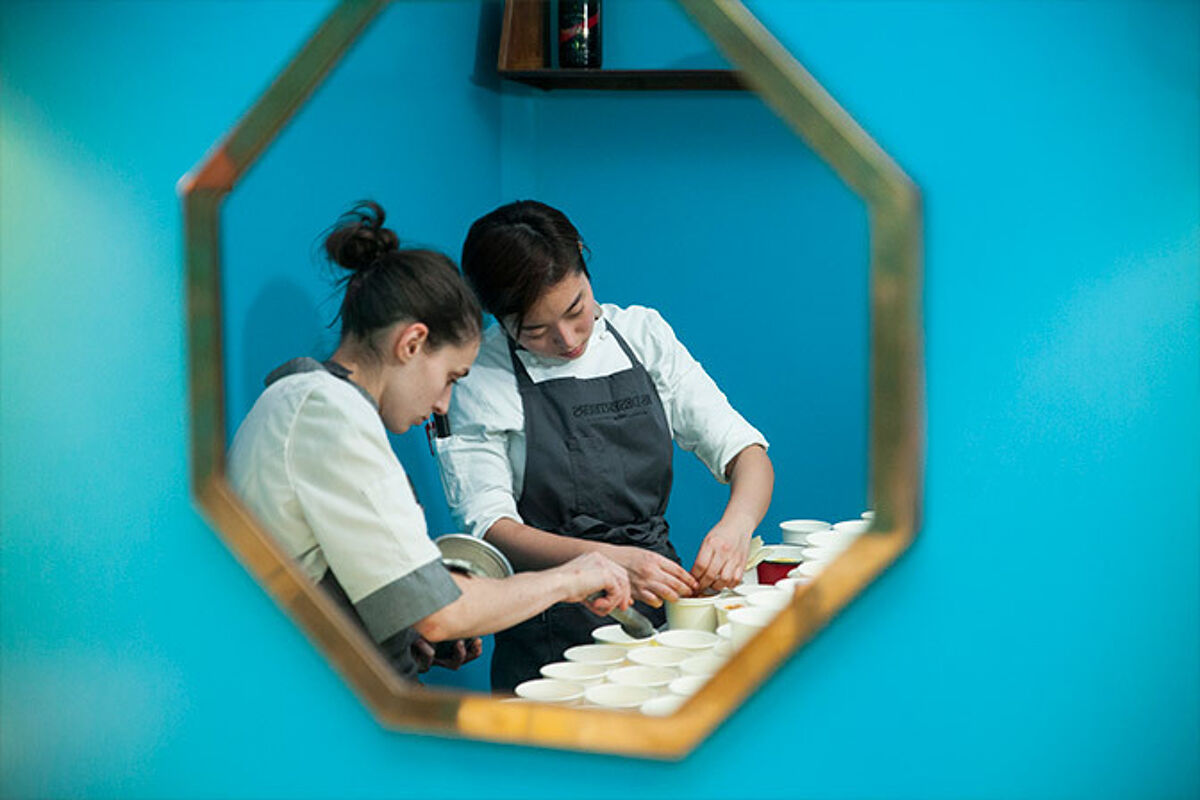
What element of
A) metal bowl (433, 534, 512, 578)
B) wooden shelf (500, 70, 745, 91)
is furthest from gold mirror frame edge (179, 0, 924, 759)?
wooden shelf (500, 70, 745, 91)

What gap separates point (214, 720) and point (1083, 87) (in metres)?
0.92

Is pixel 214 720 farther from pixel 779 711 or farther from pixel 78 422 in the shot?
pixel 779 711

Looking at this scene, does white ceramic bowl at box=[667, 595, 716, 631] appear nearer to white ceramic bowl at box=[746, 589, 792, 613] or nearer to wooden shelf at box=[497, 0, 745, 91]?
white ceramic bowl at box=[746, 589, 792, 613]

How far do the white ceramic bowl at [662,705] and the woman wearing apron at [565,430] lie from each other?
0.42m

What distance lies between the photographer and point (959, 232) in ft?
3.17

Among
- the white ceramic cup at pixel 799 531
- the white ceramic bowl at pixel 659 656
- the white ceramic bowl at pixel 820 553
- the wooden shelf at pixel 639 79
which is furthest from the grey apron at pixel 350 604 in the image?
the wooden shelf at pixel 639 79

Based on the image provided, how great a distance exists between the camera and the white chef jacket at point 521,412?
1739 millimetres

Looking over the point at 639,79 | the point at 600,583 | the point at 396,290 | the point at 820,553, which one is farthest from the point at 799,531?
the point at 639,79

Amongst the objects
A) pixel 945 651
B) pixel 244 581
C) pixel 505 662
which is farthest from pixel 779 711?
pixel 505 662

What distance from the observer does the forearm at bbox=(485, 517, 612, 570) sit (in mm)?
1641

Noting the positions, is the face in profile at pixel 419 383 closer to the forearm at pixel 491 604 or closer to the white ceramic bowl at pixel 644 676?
the forearm at pixel 491 604

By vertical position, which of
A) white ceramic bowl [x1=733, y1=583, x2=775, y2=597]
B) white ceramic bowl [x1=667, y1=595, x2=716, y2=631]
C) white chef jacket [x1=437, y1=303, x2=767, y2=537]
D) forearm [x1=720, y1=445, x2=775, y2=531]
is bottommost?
white ceramic bowl [x1=667, y1=595, x2=716, y2=631]

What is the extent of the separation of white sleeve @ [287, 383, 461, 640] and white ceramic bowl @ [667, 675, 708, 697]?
0.22 metres

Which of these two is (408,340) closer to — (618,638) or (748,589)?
(618,638)
